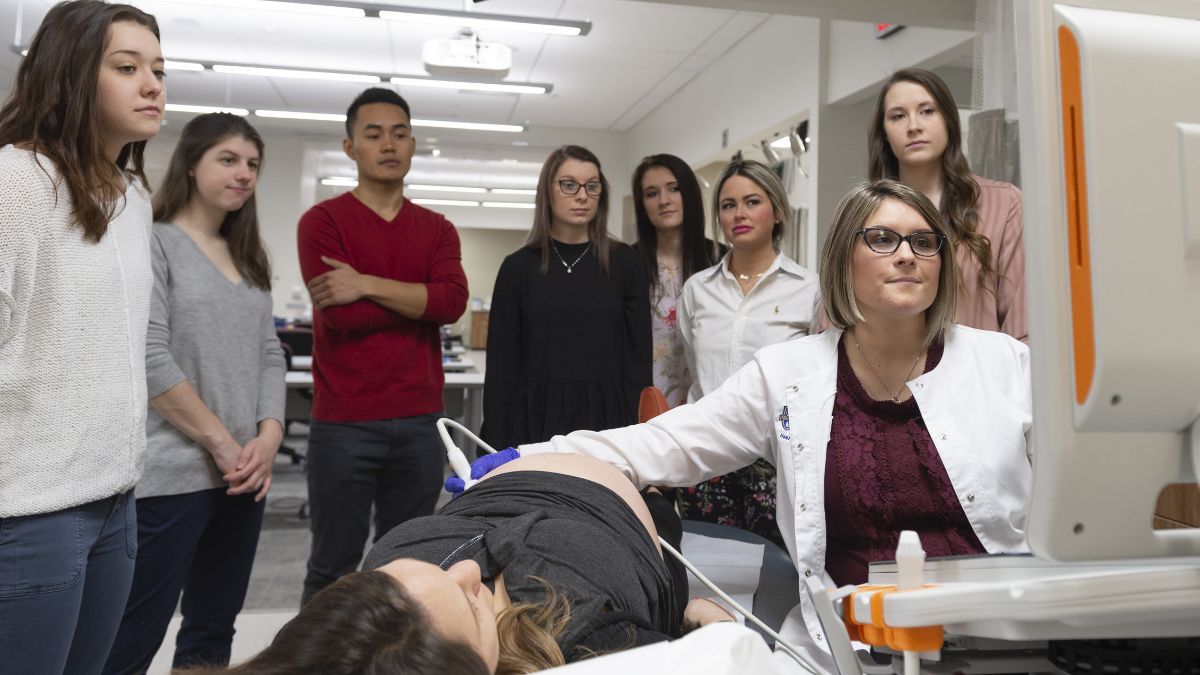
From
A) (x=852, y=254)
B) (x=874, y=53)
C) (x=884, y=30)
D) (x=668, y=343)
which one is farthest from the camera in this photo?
(x=874, y=53)

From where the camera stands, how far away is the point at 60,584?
1.18m

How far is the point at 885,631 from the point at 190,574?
173 cm

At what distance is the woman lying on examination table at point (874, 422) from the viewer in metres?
1.29

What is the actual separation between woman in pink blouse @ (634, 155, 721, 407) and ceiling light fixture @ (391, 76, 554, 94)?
404cm

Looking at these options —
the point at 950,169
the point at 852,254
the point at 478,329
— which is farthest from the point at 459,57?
the point at 478,329

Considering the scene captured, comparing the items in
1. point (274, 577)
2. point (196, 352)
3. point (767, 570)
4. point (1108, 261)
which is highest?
point (1108, 261)

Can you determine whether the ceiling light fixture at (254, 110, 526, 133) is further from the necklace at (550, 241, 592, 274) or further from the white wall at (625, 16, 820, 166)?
the necklace at (550, 241, 592, 274)

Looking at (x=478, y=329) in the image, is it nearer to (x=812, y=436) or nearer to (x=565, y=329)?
(x=565, y=329)

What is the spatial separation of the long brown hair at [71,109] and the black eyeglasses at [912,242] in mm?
1126

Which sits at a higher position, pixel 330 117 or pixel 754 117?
pixel 330 117

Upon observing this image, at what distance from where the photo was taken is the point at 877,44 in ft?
13.9

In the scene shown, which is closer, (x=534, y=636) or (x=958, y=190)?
(x=534, y=636)

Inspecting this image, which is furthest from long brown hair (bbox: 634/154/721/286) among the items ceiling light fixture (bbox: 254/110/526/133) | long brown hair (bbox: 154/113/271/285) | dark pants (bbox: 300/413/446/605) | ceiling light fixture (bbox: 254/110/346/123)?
ceiling light fixture (bbox: 254/110/346/123)

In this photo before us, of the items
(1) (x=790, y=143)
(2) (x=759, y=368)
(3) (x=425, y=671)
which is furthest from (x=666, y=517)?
(1) (x=790, y=143)
